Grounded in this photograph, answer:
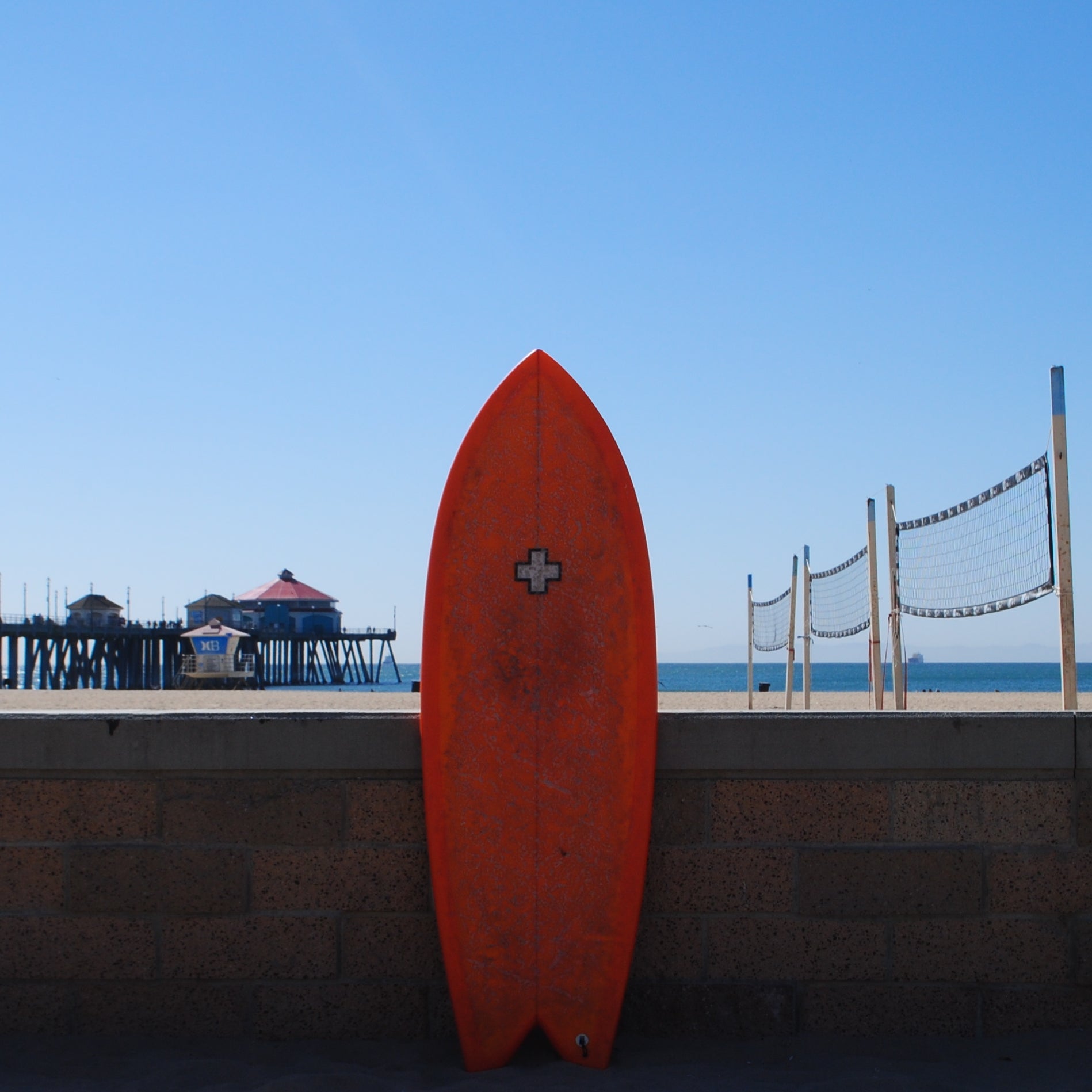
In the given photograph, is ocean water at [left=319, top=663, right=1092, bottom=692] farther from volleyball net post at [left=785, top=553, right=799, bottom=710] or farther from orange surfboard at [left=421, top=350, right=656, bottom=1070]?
orange surfboard at [left=421, top=350, right=656, bottom=1070]

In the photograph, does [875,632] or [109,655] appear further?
[109,655]

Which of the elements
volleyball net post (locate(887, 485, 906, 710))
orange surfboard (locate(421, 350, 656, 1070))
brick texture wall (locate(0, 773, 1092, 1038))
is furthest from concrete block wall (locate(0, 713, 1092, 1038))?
volleyball net post (locate(887, 485, 906, 710))

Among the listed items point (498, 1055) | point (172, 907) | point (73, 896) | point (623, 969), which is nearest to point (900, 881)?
point (623, 969)

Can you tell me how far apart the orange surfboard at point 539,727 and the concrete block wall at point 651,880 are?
0.36ft

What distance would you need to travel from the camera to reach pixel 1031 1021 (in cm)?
307

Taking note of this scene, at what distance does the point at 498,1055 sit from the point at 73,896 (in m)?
1.20

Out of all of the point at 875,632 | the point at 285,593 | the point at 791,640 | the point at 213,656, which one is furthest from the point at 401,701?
the point at 285,593

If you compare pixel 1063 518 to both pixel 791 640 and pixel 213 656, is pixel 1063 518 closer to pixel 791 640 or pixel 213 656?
pixel 791 640

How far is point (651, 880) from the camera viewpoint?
10.1ft

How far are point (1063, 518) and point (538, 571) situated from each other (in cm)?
163

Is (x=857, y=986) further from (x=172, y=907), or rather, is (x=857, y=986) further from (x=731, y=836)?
(x=172, y=907)

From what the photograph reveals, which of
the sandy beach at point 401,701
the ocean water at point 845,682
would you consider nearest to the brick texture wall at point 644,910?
the sandy beach at point 401,701

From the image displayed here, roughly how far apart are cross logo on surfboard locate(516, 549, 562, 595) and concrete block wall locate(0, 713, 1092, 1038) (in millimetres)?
485

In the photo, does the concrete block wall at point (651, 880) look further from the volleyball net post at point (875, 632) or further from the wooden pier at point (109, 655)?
the wooden pier at point (109, 655)
